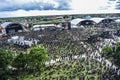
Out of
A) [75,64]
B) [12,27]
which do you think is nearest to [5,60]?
[75,64]

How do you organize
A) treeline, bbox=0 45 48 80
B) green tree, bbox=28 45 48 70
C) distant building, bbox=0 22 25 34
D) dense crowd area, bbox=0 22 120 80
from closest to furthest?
dense crowd area, bbox=0 22 120 80
treeline, bbox=0 45 48 80
green tree, bbox=28 45 48 70
distant building, bbox=0 22 25 34

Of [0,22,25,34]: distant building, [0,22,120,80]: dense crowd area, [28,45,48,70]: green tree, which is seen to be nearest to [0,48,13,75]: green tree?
[0,22,120,80]: dense crowd area

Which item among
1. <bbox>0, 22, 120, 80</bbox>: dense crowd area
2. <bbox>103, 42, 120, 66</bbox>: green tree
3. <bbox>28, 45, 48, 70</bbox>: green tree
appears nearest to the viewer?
<bbox>0, 22, 120, 80</bbox>: dense crowd area

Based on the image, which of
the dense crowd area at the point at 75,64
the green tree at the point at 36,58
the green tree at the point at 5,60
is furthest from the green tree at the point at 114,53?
the green tree at the point at 5,60

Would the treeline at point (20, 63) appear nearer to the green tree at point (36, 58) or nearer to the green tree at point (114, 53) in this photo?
the green tree at point (36, 58)

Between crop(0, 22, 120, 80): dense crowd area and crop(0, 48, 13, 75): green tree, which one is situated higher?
crop(0, 48, 13, 75): green tree

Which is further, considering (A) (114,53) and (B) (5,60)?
(A) (114,53)

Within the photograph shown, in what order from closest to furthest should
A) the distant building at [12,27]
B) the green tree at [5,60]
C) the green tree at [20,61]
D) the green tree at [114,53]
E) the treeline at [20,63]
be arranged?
the green tree at [5,60], the treeline at [20,63], the green tree at [20,61], the green tree at [114,53], the distant building at [12,27]

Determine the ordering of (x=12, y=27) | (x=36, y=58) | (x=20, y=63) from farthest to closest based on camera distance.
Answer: (x=12, y=27) < (x=36, y=58) < (x=20, y=63)

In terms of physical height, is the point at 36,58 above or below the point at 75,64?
above

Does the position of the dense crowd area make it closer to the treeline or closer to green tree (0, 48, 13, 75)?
Answer: the treeline

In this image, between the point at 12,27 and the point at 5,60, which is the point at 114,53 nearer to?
the point at 5,60

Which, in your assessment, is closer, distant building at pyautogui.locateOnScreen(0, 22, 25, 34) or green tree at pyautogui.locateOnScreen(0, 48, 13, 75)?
green tree at pyautogui.locateOnScreen(0, 48, 13, 75)

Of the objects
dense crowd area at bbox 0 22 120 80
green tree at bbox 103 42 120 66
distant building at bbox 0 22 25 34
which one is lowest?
distant building at bbox 0 22 25 34
